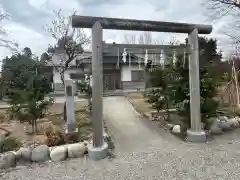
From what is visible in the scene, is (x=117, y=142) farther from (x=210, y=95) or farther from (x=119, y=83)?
(x=119, y=83)

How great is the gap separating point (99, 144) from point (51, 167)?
43.7 inches

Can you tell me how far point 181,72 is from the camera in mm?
6902

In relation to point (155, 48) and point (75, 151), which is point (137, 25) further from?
point (75, 151)

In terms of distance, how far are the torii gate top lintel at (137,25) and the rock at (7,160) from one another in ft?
10.1

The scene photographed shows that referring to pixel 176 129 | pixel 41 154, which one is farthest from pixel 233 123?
pixel 41 154

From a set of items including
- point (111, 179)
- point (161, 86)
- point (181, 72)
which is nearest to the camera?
point (111, 179)

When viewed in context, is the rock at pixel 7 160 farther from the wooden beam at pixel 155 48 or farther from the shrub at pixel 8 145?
the wooden beam at pixel 155 48

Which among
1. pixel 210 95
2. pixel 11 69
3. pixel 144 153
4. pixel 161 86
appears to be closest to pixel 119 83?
pixel 11 69

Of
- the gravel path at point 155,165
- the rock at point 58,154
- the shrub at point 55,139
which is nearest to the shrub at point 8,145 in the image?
the shrub at point 55,139

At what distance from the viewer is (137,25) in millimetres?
5684

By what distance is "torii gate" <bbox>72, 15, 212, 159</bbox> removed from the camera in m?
5.20

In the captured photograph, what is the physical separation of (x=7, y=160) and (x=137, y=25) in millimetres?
4154

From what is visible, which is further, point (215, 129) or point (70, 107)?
point (70, 107)

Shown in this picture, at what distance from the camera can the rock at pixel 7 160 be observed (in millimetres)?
4766
